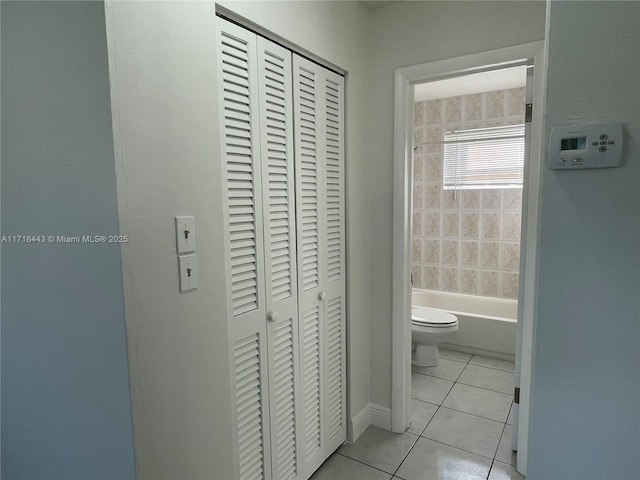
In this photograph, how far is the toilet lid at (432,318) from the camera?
300 centimetres

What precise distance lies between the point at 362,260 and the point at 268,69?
1.13m

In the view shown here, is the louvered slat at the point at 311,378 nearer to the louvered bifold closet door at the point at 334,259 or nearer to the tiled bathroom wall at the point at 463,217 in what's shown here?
the louvered bifold closet door at the point at 334,259

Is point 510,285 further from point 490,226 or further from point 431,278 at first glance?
point 431,278

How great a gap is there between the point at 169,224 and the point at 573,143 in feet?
3.39

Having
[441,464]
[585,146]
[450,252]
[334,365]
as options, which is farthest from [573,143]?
[450,252]

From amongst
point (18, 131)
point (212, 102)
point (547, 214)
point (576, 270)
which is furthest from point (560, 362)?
point (18, 131)

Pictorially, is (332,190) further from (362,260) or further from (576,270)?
(576,270)

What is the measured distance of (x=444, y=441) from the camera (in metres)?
2.18

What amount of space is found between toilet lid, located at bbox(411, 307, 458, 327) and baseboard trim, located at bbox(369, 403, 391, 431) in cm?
91

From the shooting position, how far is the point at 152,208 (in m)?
1.00

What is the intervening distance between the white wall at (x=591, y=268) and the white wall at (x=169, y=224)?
0.92 m

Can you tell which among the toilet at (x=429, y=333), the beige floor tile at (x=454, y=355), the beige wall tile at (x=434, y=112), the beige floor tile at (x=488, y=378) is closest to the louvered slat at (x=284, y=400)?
the toilet at (x=429, y=333)

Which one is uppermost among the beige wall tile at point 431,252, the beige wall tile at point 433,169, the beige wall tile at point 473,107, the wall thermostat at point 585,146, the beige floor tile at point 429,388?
the beige wall tile at point 473,107

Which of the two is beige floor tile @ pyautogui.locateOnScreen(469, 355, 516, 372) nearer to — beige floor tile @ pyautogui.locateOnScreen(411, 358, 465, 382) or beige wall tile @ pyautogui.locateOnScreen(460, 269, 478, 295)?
beige floor tile @ pyautogui.locateOnScreen(411, 358, 465, 382)
